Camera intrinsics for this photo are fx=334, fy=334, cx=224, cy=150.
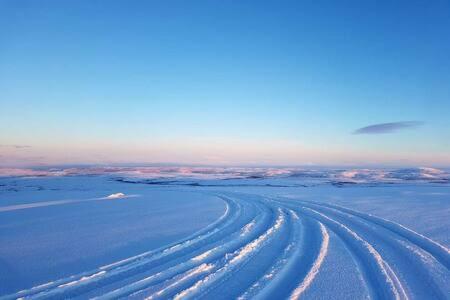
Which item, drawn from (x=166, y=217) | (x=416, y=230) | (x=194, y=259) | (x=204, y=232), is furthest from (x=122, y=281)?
(x=416, y=230)

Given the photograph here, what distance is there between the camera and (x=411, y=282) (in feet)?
16.8

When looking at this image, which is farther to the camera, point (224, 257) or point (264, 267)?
point (224, 257)

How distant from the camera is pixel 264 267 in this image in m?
5.72

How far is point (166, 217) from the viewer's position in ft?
37.1

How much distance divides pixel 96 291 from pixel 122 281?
0.44 meters

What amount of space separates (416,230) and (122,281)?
25.8ft

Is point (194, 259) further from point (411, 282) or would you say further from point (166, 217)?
point (166, 217)

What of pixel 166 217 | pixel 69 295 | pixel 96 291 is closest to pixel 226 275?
pixel 96 291

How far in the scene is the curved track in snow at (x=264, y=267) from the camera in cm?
462

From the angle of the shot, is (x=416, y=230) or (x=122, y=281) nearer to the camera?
(x=122, y=281)

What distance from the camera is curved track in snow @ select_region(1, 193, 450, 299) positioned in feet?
15.2

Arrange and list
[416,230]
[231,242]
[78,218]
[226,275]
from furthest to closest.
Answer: [78,218], [416,230], [231,242], [226,275]

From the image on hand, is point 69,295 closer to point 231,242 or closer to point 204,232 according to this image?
point 231,242

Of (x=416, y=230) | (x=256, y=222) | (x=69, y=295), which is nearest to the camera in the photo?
(x=69, y=295)
